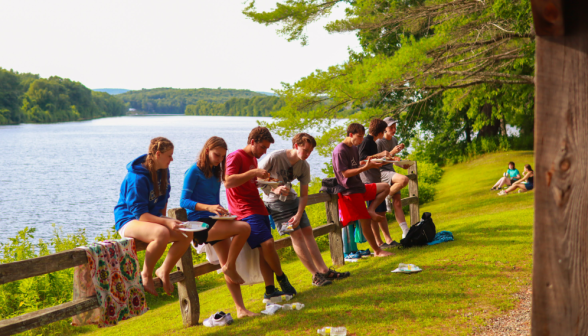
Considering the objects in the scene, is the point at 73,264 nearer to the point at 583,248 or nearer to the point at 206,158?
the point at 206,158

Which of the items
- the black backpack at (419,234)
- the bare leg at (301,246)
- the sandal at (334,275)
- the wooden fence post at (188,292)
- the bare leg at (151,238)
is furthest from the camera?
the black backpack at (419,234)

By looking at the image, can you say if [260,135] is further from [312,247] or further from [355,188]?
[355,188]

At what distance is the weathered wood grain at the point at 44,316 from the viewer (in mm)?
3758

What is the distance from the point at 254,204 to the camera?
5.65 metres

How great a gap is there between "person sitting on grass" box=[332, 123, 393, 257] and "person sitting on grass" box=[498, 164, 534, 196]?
939 cm

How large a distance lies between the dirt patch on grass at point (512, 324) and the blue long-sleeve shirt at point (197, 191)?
285 centimetres

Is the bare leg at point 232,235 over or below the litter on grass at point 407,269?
over

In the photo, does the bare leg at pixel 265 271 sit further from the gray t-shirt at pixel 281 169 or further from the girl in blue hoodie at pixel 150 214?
the girl in blue hoodie at pixel 150 214

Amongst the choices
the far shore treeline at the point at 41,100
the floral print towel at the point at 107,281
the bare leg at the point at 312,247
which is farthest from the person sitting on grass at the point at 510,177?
the far shore treeline at the point at 41,100

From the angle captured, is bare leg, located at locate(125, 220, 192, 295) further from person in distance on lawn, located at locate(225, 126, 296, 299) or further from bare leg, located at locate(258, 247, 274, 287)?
bare leg, located at locate(258, 247, 274, 287)

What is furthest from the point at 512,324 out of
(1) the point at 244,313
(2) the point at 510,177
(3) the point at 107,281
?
(2) the point at 510,177

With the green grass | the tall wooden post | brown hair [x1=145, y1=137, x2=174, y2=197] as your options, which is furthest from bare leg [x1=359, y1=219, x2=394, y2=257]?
the tall wooden post

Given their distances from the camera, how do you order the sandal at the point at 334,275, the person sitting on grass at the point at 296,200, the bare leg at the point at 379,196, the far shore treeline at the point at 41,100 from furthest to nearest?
1. the far shore treeline at the point at 41,100
2. the bare leg at the point at 379,196
3. the sandal at the point at 334,275
4. the person sitting on grass at the point at 296,200

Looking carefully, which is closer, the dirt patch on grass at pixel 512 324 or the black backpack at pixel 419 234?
the dirt patch on grass at pixel 512 324
